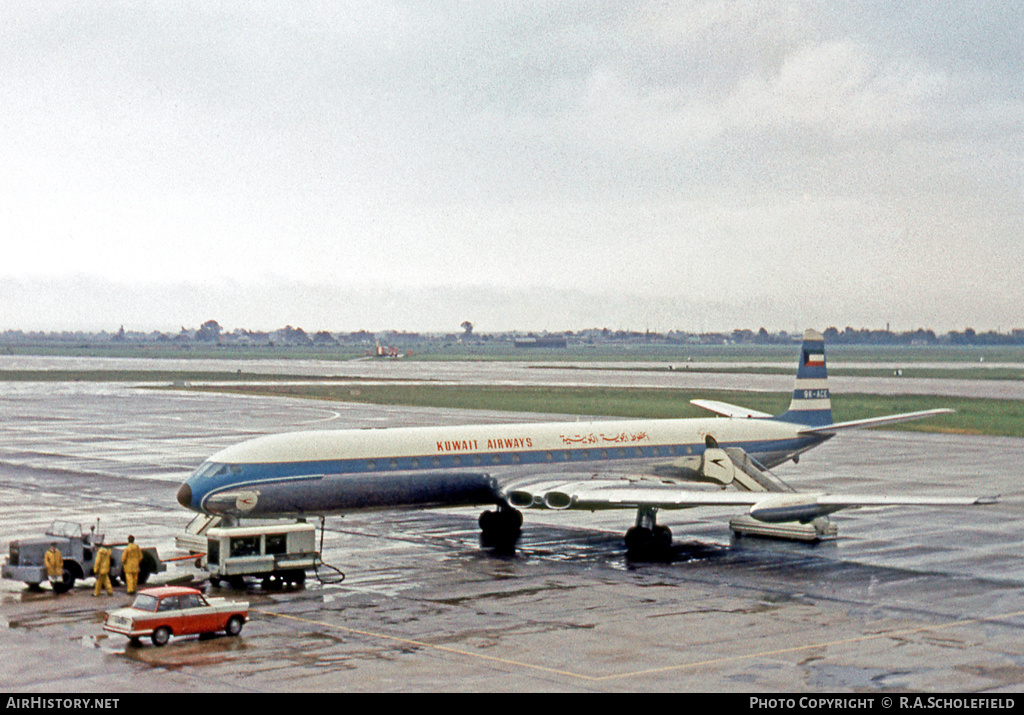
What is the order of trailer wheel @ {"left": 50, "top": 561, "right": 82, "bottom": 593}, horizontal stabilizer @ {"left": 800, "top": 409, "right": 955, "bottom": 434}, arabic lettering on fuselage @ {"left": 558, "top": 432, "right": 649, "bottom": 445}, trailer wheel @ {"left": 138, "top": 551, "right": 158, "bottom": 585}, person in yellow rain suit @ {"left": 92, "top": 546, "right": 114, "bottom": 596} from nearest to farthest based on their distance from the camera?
person in yellow rain suit @ {"left": 92, "top": 546, "right": 114, "bottom": 596} → trailer wheel @ {"left": 50, "top": 561, "right": 82, "bottom": 593} → trailer wheel @ {"left": 138, "top": 551, "right": 158, "bottom": 585} → arabic lettering on fuselage @ {"left": 558, "top": 432, "right": 649, "bottom": 445} → horizontal stabilizer @ {"left": 800, "top": 409, "right": 955, "bottom": 434}

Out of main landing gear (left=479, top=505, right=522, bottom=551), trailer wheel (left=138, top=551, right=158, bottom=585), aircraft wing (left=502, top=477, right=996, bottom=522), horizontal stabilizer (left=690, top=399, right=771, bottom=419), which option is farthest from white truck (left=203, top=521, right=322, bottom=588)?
horizontal stabilizer (left=690, top=399, right=771, bottom=419)

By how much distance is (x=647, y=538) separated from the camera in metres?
39.3

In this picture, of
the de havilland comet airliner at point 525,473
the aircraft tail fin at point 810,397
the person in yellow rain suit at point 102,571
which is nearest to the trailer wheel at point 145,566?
the person in yellow rain suit at point 102,571

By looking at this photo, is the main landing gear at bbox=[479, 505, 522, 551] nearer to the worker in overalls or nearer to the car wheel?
the worker in overalls

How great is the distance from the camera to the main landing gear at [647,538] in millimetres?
39031

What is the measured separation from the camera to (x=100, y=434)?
81.6m

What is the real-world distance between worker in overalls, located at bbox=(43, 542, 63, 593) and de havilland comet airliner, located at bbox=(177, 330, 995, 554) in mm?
3973

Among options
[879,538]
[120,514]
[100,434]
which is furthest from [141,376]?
[879,538]

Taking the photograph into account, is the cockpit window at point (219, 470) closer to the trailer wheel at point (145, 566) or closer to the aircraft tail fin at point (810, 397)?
the trailer wheel at point (145, 566)

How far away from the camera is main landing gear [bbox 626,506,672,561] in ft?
128

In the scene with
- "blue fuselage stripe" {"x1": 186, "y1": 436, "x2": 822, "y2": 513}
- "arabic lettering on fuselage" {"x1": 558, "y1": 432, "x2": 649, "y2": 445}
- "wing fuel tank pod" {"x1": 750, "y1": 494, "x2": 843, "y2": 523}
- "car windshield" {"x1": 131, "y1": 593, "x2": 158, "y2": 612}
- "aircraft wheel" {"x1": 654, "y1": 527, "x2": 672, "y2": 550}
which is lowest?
"aircraft wheel" {"x1": 654, "y1": 527, "x2": 672, "y2": 550}

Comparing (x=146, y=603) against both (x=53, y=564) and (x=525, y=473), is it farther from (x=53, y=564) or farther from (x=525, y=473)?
(x=525, y=473)

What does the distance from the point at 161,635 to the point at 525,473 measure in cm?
1701
